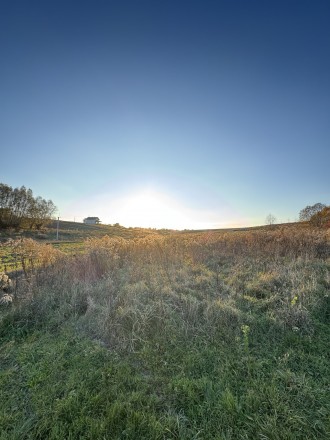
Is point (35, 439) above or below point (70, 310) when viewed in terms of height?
below

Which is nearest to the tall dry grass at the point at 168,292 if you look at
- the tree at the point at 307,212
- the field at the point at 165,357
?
the field at the point at 165,357

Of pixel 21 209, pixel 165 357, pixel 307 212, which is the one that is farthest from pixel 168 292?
pixel 307 212

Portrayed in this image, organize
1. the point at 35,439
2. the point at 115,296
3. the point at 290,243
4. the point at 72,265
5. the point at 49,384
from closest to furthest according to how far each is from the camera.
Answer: the point at 35,439 → the point at 49,384 → the point at 115,296 → the point at 72,265 → the point at 290,243

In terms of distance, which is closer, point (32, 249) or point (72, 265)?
point (32, 249)

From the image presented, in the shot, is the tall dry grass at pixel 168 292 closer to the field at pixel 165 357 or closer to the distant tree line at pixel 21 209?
the field at pixel 165 357

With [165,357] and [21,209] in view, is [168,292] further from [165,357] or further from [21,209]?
[21,209]

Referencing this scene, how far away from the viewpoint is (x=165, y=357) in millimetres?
3535

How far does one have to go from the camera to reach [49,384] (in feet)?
9.86

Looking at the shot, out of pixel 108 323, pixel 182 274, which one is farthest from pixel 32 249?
pixel 182 274

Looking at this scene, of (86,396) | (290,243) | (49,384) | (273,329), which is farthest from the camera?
(290,243)

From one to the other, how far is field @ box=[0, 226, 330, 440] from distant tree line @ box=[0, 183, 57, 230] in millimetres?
35460

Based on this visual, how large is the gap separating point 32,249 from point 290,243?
966 cm

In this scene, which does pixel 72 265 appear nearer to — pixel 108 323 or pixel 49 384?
pixel 108 323

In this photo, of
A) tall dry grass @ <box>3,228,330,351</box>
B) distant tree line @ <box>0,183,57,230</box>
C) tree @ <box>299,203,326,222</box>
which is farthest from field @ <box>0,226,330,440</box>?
tree @ <box>299,203,326,222</box>
